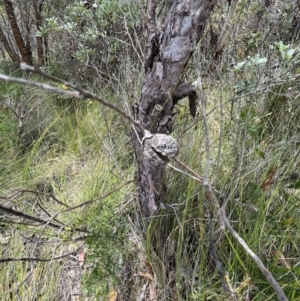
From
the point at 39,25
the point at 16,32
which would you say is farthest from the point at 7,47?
the point at 39,25

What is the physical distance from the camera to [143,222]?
110cm

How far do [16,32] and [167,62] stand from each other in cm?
200

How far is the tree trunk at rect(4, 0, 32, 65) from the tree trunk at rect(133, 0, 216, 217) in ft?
5.99

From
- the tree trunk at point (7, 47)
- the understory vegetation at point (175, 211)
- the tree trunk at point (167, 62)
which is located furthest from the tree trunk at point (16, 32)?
the tree trunk at point (167, 62)

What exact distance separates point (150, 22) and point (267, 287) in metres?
0.84

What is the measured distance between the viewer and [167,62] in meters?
0.87

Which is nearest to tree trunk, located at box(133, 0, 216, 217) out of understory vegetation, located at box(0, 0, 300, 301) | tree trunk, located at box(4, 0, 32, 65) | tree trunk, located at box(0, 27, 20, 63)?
understory vegetation, located at box(0, 0, 300, 301)

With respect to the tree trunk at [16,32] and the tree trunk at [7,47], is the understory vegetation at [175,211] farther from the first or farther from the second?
Answer: the tree trunk at [7,47]

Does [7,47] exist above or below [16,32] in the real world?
below

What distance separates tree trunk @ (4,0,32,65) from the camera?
Result: 2.24 metres

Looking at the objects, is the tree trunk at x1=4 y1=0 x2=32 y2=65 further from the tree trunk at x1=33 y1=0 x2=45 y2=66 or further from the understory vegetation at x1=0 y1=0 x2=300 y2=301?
the understory vegetation at x1=0 y1=0 x2=300 y2=301

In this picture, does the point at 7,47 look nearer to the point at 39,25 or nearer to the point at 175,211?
the point at 39,25

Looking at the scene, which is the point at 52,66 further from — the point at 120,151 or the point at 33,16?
the point at 120,151

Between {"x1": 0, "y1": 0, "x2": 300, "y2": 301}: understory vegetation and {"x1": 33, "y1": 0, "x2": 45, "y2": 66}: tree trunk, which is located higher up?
{"x1": 33, "y1": 0, "x2": 45, "y2": 66}: tree trunk
